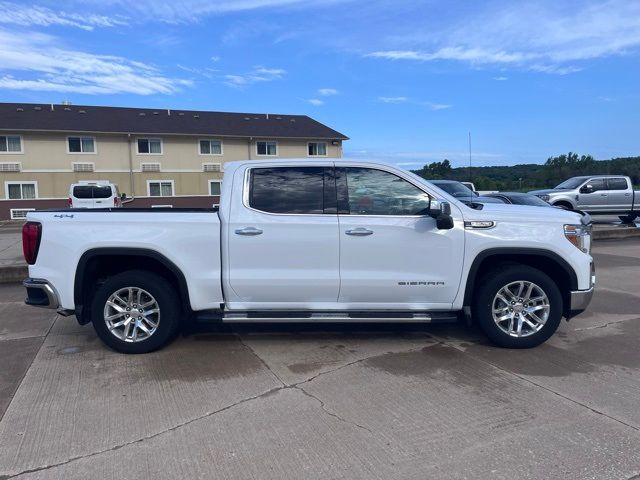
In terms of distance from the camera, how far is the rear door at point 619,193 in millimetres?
19047

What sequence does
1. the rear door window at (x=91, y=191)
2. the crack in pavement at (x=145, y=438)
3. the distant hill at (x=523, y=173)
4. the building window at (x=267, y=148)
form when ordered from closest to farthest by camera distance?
the crack in pavement at (x=145, y=438) → the rear door window at (x=91, y=191) → the distant hill at (x=523, y=173) → the building window at (x=267, y=148)

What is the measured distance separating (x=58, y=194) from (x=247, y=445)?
3548 cm

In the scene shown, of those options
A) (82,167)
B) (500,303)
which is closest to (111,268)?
(500,303)

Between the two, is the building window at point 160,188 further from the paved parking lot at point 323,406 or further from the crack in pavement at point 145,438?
the crack in pavement at point 145,438

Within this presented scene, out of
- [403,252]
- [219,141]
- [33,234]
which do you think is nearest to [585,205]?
[403,252]

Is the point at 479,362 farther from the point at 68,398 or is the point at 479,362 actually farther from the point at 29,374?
the point at 29,374

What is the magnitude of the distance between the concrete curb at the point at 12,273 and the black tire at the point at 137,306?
199 inches

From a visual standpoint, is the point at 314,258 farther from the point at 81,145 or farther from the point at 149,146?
the point at 81,145

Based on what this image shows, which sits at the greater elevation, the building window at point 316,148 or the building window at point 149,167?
the building window at point 316,148

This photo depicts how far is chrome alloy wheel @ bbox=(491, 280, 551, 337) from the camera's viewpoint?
505cm

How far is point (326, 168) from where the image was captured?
204 inches

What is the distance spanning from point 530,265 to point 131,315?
4.05 meters

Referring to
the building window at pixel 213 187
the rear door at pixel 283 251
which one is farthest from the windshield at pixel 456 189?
the building window at pixel 213 187

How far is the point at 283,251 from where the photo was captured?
16.1 ft
